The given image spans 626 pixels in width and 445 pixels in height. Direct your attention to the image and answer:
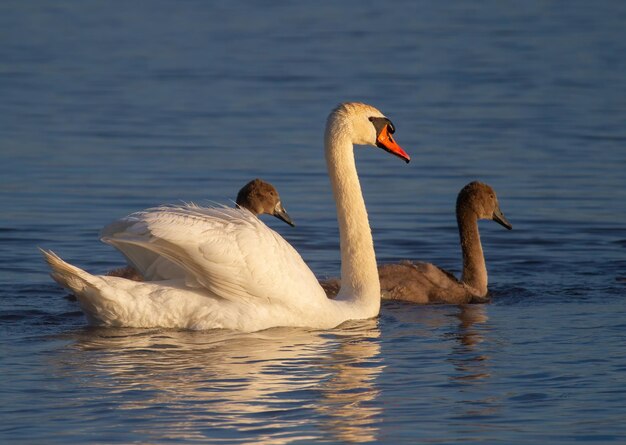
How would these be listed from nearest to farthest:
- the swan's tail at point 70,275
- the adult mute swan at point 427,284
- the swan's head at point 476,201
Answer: the swan's tail at point 70,275
the adult mute swan at point 427,284
the swan's head at point 476,201

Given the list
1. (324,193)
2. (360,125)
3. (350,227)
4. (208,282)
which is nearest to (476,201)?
(350,227)

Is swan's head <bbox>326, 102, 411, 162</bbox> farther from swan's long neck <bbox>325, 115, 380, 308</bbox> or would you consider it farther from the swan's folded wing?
the swan's folded wing

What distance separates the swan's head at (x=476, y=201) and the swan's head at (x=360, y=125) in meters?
1.97

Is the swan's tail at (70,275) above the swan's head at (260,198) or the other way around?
the other way around

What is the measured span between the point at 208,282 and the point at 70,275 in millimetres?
900

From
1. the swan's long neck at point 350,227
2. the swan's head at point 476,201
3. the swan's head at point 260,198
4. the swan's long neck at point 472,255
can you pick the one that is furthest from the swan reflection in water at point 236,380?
the swan's head at point 476,201

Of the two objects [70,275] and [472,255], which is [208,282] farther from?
[472,255]

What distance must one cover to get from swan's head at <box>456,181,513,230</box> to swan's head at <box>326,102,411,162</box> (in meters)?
1.97

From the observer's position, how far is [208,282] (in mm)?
10102

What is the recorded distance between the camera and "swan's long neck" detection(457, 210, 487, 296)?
1234 centimetres

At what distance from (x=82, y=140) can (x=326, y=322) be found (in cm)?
851

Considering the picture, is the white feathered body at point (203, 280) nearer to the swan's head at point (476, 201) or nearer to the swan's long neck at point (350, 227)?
the swan's long neck at point (350, 227)

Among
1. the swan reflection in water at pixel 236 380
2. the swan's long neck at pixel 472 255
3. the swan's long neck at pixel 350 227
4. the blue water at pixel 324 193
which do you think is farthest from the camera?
the swan's long neck at pixel 472 255

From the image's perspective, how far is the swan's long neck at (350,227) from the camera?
36.2 ft
